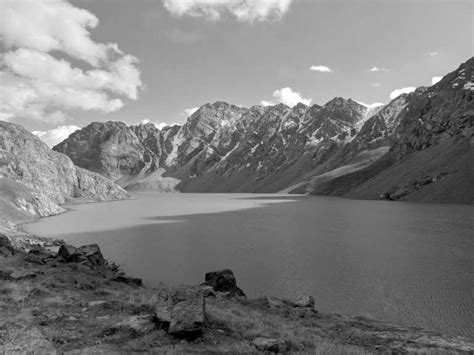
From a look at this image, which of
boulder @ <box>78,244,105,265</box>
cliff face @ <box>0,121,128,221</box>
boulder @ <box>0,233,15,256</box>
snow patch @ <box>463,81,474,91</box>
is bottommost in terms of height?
boulder @ <box>78,244,105,265</box>

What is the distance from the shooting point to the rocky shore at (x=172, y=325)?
13.0 metres

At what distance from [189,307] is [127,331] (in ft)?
8.74

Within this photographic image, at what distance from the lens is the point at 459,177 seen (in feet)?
377

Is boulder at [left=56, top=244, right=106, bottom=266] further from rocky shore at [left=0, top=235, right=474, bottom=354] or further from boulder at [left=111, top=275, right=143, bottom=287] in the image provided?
rocky shore at [left=0, top=235, right=474, bottom=354]

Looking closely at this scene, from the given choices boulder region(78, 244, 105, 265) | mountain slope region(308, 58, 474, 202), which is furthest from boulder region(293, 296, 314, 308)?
mountain slope region(308, 58, 474, 202)

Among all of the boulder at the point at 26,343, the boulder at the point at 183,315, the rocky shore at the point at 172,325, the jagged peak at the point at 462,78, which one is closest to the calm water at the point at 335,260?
the rocky shore at the point at 172,325

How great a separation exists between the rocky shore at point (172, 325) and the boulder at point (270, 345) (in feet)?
0.13

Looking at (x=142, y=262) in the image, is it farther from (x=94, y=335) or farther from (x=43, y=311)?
(x=94, y=335)

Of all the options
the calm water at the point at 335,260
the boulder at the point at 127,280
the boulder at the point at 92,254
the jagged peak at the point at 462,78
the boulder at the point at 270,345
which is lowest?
the calm water at the point at 335,260

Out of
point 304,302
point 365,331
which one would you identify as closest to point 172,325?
point 365,331

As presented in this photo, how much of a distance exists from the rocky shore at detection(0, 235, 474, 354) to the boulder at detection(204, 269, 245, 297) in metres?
1.16

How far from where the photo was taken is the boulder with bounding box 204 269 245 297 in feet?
90.5

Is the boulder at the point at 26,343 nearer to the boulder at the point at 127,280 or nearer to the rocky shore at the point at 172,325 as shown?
the rocky shore at the point at 172,325

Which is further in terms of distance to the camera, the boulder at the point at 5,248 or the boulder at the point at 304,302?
→ the boulder at the point at 5,248
